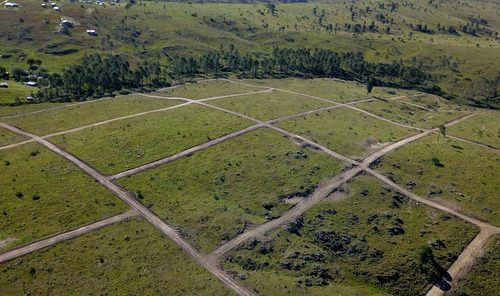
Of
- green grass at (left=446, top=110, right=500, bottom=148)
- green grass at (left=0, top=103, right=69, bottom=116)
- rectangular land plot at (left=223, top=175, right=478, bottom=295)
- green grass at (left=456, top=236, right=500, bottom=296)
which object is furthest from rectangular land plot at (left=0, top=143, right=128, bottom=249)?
green grass at (left=446, top=110, right=500, bottom=148)

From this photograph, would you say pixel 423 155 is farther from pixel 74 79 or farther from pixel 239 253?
pixel 74 79

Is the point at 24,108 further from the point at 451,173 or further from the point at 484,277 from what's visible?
the point at 484,277

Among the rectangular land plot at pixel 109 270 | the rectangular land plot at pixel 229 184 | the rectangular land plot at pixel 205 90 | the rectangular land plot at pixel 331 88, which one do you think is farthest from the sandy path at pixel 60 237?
the rectangular land plot at pixel 331 88

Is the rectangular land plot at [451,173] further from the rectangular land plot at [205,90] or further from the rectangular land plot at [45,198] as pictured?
the rectangular land plot at [205,90]

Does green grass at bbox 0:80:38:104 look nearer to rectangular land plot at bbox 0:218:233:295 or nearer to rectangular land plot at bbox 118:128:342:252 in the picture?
rectangular land plot at bbox 118:128:342:252

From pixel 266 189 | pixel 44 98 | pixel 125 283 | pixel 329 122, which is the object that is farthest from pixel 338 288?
pixel 44 98

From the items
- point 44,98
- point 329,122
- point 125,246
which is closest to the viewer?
point 125,246

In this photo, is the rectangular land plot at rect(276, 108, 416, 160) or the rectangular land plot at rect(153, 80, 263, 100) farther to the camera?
the rectangular land plot at rect(153, 80, 263, 100)
